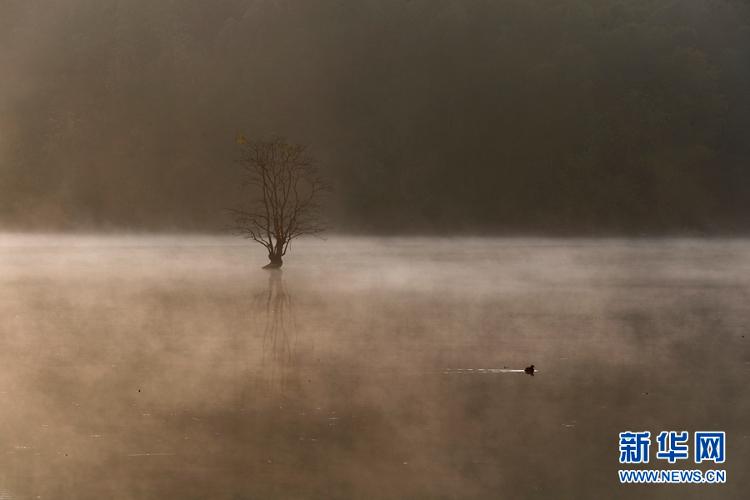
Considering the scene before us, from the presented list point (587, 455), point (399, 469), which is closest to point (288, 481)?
point (399, 469)

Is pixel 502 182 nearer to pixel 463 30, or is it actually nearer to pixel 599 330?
pixel 463 30

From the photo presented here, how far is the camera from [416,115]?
64.9 meters

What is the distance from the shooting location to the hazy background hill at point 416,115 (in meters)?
60.7

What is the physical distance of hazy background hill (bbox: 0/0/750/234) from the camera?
2389 inches

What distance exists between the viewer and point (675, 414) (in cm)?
711

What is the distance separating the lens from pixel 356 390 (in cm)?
810

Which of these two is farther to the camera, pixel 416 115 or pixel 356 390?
pixel 416 115

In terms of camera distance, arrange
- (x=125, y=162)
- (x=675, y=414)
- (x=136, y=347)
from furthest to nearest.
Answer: (x=125, y=162)
(x=136, y=347)
(x=675, y=414)

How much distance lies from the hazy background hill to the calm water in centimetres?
4407

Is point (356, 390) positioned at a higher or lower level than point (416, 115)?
lower

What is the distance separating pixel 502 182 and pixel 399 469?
56.3m

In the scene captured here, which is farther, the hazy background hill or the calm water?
the hazy background hill

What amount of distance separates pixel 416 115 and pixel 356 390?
57741 millimetres

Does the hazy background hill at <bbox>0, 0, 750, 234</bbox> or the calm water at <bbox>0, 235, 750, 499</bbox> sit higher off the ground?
the hazy background hill at <bbox>0, 0, 750, 234</bbox>
